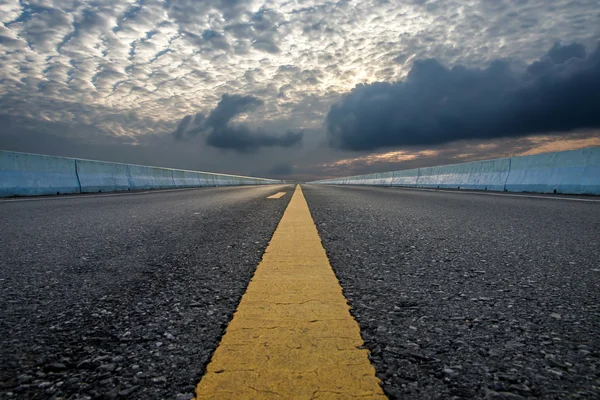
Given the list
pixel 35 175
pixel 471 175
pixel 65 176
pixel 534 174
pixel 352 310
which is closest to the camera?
pixel 352 310

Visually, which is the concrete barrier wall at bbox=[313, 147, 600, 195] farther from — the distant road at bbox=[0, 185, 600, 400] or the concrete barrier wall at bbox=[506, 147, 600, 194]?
the distant road at bbox=[0, 185, 600, 400]

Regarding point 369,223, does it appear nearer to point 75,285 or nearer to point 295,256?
point 295,256

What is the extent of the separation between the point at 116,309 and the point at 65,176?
463 inches

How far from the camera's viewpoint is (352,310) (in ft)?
4.82

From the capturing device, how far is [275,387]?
94cm

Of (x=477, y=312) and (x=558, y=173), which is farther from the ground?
(x=477, y=312)

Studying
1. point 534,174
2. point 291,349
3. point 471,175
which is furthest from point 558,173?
point 291,349

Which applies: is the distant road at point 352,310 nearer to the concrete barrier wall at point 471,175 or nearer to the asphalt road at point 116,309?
the asphalt road at point 116,309

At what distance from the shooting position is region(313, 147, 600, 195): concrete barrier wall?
380 inches

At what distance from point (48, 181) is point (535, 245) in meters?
11.9

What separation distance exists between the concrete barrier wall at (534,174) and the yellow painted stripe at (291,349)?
10719mm

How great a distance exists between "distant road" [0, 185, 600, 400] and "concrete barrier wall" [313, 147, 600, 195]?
8136mm

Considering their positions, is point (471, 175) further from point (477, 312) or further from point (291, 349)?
point (291, 349)

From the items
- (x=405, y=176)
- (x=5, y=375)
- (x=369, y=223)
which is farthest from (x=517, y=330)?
(x=405, y=176)
